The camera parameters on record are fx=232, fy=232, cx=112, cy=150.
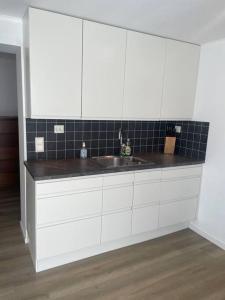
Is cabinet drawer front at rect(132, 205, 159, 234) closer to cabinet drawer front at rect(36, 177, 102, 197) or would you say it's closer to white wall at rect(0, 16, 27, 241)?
cabinet drawer front at rect(36, 177, 102, 197)

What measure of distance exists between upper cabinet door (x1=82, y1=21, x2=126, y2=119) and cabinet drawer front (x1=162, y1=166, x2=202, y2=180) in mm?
849

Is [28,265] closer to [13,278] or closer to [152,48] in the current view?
[13,278]

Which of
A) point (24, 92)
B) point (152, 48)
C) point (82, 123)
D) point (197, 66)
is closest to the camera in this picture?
point (24, 92)

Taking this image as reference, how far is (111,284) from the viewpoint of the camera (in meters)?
1.97

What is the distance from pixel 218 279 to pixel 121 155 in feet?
5.14

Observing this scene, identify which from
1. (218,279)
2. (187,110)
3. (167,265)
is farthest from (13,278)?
(187,110)

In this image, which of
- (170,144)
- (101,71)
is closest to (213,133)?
(170,144)

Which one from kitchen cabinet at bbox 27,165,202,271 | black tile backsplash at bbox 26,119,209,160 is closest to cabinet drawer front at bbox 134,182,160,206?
kitchen cabinet at bbox 27,165,202,271

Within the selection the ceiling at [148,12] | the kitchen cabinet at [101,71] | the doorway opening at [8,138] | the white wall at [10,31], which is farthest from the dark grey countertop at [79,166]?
the doorway opening at [8,138]

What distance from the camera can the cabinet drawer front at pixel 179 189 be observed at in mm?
2572

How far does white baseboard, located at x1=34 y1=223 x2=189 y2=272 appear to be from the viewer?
2.11 metres

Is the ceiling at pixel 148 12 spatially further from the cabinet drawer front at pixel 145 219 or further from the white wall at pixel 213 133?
the cabinet drawer front at pixel 145 219

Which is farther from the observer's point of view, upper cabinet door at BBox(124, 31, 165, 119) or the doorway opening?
the doorway opening

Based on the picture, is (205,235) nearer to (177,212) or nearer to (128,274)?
(177,212)
